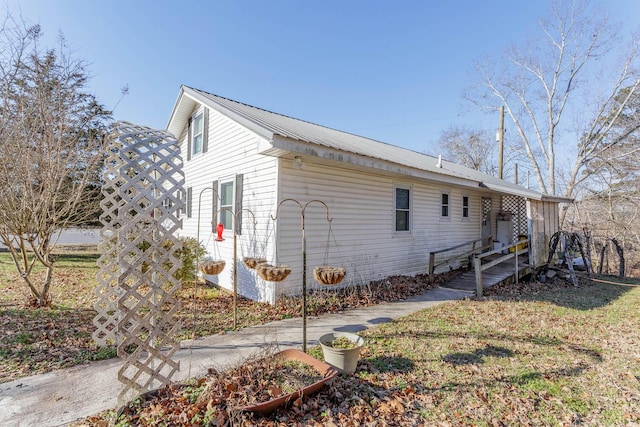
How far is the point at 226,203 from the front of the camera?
26.9ft

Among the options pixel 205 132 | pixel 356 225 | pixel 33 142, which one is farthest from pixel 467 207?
pixel 33 142

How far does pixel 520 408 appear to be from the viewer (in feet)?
9.76

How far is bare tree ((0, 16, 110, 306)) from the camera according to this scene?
569cm

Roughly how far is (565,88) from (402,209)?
18478mm

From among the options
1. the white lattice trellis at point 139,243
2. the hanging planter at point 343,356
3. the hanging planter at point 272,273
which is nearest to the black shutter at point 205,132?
the hanging planter at point 272,273

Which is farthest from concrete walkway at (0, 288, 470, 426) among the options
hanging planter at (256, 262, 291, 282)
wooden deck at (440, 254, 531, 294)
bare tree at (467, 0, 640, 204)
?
bare tree at (467, 0, 640, 204)

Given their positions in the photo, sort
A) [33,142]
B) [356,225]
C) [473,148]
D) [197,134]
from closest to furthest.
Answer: [33,142], [356,225], [197,134], [473,148]

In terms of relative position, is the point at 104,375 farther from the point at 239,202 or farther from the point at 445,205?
the point at 445,205

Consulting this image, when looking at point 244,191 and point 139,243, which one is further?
point 244,191

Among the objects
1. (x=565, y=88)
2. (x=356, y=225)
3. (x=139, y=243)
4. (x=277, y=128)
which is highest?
(x=565, y=88)

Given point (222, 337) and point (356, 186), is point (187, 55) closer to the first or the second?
point (356, 186)

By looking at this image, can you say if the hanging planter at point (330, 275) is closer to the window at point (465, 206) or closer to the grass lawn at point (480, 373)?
the grass lawn at point (480, 373)

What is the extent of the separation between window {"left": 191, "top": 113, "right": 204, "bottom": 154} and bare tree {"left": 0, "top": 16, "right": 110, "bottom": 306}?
10.3 feet

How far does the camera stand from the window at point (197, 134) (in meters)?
9.65
